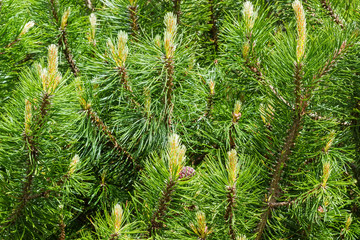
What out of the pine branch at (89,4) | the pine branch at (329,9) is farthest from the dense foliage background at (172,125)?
the pine branch at (89,4)

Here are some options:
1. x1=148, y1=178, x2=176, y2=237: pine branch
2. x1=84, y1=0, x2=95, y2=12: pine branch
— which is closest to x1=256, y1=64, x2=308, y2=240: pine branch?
x1=148, y1=178, x2=176, y2=237: pine branch

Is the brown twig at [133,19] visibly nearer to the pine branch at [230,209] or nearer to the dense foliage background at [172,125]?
the dense foliage background at [172,125]

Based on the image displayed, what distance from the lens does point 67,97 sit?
0.94m

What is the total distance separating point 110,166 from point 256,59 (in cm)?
49

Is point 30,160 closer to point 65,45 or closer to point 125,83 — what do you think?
point 125,83

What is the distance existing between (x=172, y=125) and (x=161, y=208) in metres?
0.27

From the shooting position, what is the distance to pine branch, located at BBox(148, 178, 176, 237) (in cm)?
91

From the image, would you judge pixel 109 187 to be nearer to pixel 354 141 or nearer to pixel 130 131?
pixel 130 131

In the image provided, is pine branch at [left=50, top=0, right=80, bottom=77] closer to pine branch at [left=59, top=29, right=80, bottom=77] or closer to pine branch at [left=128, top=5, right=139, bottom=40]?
pine branch at [left=59, top=29, right=80, bottom=77]

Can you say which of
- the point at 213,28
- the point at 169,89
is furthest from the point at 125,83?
the point at 213,28

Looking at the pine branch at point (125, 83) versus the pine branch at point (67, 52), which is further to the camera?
the pine branch at point (67, 52)

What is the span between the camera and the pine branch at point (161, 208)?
91cm

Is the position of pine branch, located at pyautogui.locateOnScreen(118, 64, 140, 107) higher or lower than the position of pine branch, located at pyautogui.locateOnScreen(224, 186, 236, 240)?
higher

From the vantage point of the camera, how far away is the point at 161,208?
952mm
